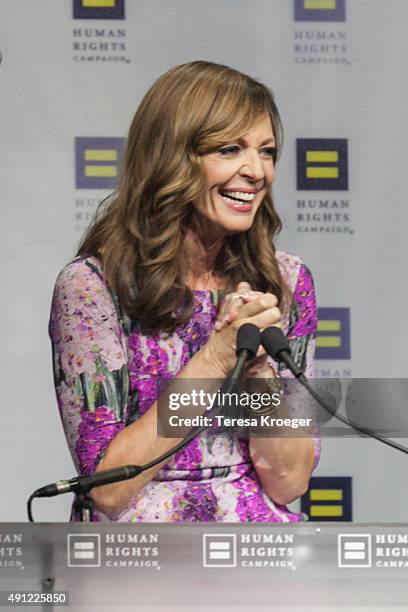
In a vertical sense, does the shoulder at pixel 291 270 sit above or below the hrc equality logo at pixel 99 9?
below

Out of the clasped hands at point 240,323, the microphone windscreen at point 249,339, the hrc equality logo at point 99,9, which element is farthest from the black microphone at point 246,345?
the hrc equality logo at point 99,9

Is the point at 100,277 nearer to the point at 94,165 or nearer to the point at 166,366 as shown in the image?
the point at 166,366

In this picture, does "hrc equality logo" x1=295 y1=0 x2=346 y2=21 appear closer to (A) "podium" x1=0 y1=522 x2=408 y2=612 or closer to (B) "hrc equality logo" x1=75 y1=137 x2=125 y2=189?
(B) "hrc equality logo" x1=75 y1=137 x2=125 y2=189

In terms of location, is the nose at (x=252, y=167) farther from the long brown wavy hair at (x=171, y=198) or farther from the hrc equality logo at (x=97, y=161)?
the hrc equality logo at (x=97, y=161)

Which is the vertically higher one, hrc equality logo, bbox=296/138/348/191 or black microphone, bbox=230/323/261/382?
hrc equality logo, bbox=296/138/348/191

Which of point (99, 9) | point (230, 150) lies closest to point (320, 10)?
point (99, 9)

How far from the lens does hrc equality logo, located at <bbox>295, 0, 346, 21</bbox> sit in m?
2.00

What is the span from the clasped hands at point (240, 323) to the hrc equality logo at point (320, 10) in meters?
0.75

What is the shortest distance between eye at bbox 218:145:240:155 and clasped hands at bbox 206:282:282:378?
8.3 inches

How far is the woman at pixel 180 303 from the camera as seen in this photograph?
4.72 ft

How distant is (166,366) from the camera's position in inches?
59.6

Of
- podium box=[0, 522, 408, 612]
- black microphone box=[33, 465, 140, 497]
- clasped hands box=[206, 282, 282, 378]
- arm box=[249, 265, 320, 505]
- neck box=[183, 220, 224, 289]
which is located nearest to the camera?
podium box=[0, 522, 408, 612]

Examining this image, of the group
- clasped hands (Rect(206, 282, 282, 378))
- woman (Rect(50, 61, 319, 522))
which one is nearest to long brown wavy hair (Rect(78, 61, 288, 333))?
woman (Rect(50, 61, 319, 522))

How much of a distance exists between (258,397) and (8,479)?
2.17ft
